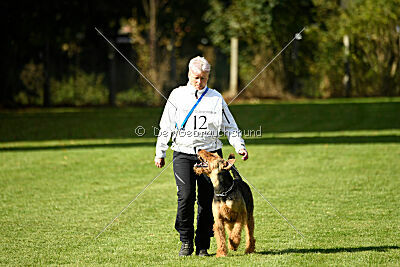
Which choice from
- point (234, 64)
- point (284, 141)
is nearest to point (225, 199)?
point (284, 141)

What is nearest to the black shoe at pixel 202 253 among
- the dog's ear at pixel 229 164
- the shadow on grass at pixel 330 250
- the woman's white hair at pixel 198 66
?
the shadow on grass at pixel 330 250

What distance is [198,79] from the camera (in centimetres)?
581

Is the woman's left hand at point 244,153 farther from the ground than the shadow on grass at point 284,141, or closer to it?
farther from the ground

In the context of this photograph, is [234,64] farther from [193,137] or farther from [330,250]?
[193,137]

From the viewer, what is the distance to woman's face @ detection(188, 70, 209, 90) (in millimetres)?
5797

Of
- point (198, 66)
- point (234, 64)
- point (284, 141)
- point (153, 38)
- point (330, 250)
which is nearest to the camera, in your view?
point (198, 66)

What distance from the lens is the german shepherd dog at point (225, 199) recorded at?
18.6 feet

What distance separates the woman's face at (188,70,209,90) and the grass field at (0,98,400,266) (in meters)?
1.55

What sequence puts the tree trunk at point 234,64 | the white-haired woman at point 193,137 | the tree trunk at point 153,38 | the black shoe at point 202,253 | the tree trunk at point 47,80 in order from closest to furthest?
1. the white-haired woman at point 193,137
2. the black shoe at point 202,253
3. the tree trunk at point 47,80
4. the tree trunk at point 153,38
5. the tree trunk at point 234,64

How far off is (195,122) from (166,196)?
12.4 feet

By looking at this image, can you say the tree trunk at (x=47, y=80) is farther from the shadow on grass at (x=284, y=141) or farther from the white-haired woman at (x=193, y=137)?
the white-haired woman at (x=193, y=137)

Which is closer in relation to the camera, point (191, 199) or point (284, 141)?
point (191, 199)

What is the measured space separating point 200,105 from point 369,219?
2.87m

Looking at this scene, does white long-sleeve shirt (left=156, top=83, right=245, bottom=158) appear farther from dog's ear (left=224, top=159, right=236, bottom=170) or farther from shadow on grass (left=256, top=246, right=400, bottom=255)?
shadow on grass (left=256, top=246, right=400, bottom=255)
